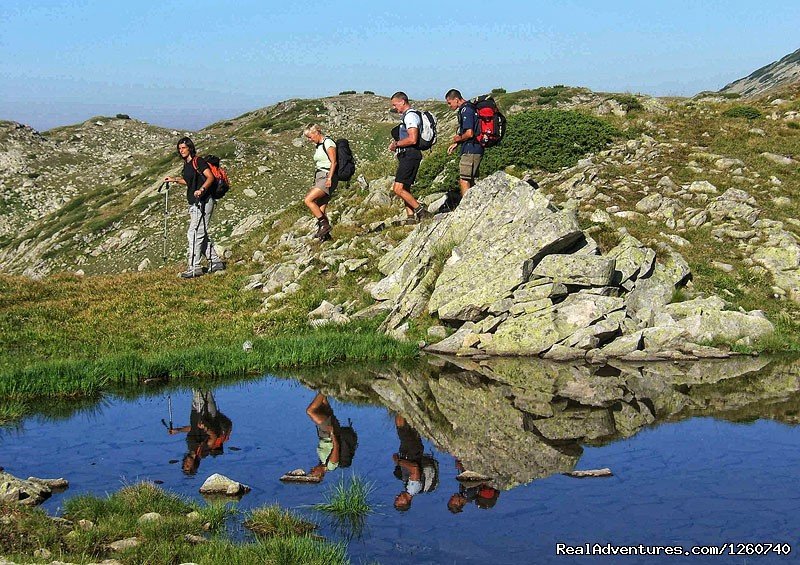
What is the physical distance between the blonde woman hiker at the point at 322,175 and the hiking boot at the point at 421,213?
2406 millimetres

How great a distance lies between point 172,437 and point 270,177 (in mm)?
39529

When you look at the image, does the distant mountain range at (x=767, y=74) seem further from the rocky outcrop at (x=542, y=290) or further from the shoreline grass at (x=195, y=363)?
the shoreline grass at (x=195, y=363)

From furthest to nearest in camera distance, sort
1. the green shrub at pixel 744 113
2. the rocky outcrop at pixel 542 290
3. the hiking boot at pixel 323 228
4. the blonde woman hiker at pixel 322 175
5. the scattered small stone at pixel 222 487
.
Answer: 1. the green shrub at pixel 744 113
2. the hiking boot at pixel 323 228
3. the blonde woman hiker at pixel 322 175
4. the rocky outcrop at pixel 542 290
5. the scattered small stone at pixel 222 487

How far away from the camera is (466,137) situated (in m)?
19.8

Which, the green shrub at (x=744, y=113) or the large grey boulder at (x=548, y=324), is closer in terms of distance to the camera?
the large grey boulder at (x=548, y=324)

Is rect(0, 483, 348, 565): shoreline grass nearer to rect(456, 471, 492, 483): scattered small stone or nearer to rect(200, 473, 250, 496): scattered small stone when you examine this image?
rect(200, 473, 250, 496): scattered small stone

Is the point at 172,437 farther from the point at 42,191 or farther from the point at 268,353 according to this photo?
the point at 42,191

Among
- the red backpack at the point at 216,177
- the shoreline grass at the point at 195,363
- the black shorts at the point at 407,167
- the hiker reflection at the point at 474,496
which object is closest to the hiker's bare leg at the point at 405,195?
the black shorts at the point at 407,167

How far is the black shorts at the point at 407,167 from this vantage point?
67.5ft

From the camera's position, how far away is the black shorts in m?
20.6

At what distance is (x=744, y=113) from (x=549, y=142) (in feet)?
32.2

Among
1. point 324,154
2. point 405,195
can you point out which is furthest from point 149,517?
point 324,154

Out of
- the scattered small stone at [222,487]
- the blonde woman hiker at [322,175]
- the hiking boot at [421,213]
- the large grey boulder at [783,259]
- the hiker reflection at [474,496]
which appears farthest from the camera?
the hiking boot at [421,213]

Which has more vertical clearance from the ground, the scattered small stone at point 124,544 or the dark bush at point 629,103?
the dark bush at point 629,103
